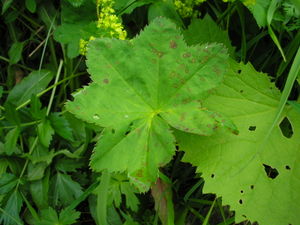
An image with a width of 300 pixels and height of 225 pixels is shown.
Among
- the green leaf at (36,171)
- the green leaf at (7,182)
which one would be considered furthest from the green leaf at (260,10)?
the green leaf at (7,182)

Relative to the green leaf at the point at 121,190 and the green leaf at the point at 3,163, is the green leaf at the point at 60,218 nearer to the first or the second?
the green leaf at the point at 121,190

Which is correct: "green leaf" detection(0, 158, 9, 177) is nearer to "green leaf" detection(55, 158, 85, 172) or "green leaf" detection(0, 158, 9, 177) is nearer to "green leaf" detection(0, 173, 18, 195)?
"green leaf" detection(0, 173, 18, 195)

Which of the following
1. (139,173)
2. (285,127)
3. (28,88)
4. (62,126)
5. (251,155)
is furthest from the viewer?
(28,88)

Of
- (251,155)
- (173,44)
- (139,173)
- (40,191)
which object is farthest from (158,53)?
(40,191)

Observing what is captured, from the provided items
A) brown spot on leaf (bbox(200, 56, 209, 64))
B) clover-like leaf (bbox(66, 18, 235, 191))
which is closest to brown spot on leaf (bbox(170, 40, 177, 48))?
clover-like leaf (bbox(66, 18, 235, 191))

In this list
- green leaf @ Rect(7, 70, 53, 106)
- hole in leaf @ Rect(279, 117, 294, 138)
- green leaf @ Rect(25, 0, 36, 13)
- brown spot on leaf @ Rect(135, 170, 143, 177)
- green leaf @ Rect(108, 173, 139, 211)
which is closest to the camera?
brown spot on leaf @ Rect(135, 170, 143, 177)

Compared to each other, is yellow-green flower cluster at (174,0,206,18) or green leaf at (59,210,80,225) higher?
yellow-green flower cluster at (174,0,206,18)

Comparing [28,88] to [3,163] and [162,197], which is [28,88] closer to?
[3,163]
